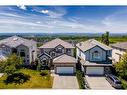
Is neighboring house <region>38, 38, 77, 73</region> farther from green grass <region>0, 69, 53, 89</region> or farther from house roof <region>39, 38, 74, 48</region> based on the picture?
green grass <region>0, 69, 53, 89</region>

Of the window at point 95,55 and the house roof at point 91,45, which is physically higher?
the house roof at point 91,45

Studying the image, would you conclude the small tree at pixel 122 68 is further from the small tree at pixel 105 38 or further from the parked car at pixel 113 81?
the small tree at pixel 105 38

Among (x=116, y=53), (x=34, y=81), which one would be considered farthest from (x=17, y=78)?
(x=116, y=53)

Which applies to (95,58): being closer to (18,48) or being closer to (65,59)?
(65,59)

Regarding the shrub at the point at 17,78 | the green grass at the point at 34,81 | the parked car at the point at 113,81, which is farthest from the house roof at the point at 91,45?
the shrub at the point at 17,78

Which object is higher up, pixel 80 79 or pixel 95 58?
pixel 95 58

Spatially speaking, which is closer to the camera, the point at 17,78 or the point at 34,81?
the point at 34,81

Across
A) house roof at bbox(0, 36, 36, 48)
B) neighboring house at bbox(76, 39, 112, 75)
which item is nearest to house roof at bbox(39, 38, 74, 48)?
neighboring house at bbox(76, 39, 112, 75)
